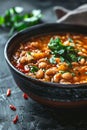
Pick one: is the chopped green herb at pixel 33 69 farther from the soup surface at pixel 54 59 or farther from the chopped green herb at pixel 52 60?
the chopped green herb at pixel 52 60

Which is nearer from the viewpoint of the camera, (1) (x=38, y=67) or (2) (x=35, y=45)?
(1) (x=38, y=67)

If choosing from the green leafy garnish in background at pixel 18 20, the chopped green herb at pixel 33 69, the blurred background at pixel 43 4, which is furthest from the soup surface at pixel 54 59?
the blurred background at pixel 43 4

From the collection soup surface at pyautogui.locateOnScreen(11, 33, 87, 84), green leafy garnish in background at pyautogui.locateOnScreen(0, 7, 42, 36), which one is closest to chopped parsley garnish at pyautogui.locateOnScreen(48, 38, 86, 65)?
soup surface at pyautogui.locateOnScreen(11, 33, 87, 84)

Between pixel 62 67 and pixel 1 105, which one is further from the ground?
pixel 62 67

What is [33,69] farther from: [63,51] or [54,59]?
[63,51]

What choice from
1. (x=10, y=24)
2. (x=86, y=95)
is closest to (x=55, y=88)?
(x=86, y=95)

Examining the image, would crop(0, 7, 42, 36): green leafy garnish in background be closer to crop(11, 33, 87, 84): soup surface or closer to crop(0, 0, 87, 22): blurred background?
crop(0, 0, 87, 22): blurred background

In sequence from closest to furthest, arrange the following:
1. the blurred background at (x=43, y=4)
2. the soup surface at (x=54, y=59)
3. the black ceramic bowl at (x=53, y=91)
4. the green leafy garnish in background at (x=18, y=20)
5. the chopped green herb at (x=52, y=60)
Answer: the black ceramic bowl at (x=53, y=91)
the soup surface at (x=54, y=59)
the chopped green herb at (x=52, y=60)
the green leafy garnish in background at (x=18, y=20)
the blurred background at (x=43, y=4)

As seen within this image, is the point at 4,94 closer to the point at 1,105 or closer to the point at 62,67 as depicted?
the point at 1,105
